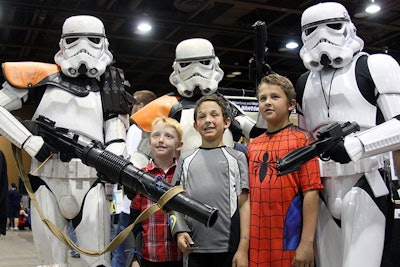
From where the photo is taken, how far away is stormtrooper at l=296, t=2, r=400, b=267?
2.19m

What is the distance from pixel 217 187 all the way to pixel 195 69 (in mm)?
909

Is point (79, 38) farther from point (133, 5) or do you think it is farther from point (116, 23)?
point (116, 23)

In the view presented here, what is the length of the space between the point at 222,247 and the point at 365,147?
2.56 feet

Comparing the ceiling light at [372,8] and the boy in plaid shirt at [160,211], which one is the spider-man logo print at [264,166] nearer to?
the boy in plaid shirt at [160,211]

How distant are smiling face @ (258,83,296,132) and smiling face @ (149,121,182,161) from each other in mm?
521

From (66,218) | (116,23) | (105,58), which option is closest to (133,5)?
(116,23)

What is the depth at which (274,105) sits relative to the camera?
2334 mm

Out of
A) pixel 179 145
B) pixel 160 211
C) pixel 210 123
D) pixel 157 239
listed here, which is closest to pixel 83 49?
pixel 179 145

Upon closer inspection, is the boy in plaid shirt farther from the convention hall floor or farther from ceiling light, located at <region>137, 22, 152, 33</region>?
ceiling light, located at <region>137, 22, 152, 33</region>

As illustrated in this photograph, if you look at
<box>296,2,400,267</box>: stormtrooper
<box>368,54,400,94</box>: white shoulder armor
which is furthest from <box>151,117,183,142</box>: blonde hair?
<box>368,54,400,94</box>: white shoulder armor

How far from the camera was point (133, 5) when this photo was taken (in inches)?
260

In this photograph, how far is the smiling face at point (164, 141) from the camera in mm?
2570

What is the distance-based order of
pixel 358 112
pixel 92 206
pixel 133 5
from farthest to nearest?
pixel 133 5, pixel 92 206, pixel 358 112

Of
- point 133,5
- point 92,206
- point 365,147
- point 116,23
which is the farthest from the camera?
point 116,23
